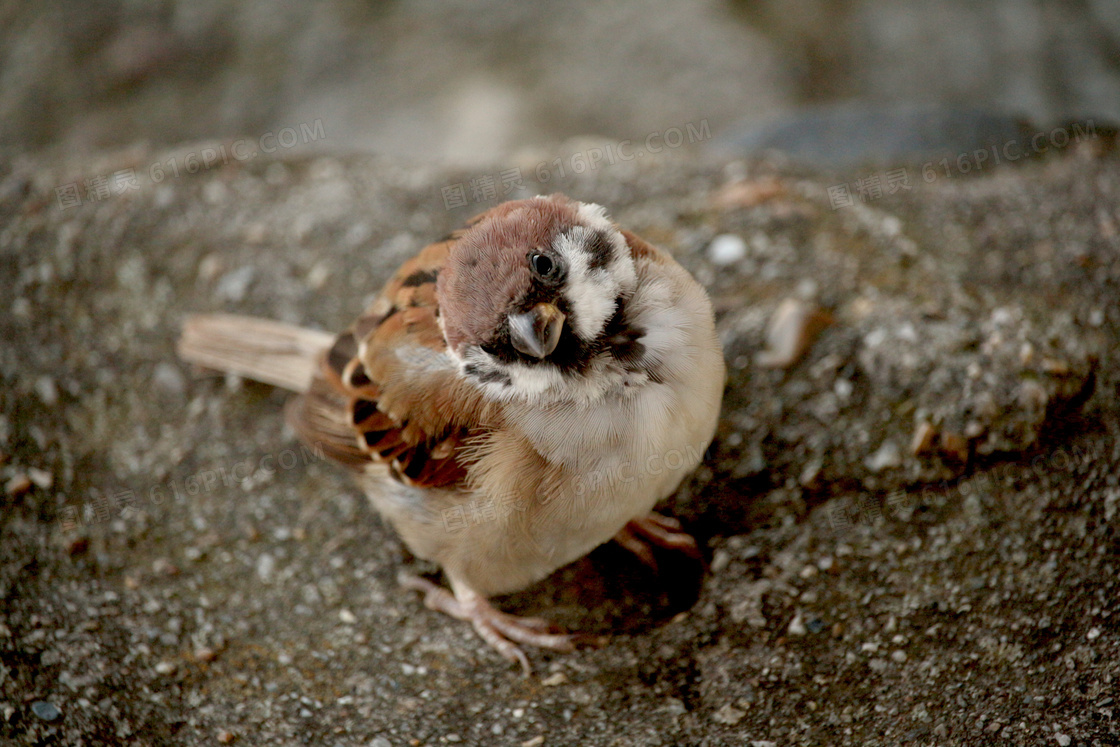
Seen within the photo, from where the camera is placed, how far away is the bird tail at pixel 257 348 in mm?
3250

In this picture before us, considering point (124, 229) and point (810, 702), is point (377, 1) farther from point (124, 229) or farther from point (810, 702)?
point (810, 702)

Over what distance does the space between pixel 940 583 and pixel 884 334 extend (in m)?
0.81

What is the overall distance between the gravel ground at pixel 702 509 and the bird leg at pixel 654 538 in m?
0.05

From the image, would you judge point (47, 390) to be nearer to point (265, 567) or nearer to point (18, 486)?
point (18, 486)

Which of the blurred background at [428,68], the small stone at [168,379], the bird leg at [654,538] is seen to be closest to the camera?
the bird leg at [654,538]

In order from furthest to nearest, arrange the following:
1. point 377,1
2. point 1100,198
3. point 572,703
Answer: point 377,1 < point 1100,198 < point 572,703

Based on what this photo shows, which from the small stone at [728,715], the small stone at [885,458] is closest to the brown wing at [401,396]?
the small stone at [728,715]

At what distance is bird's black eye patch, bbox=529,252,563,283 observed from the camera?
6.98 ft

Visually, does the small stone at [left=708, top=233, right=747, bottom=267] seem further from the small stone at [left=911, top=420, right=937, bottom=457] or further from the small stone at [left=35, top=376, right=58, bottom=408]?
the small stone at [left=35, top=376, right=58, bottom=408]

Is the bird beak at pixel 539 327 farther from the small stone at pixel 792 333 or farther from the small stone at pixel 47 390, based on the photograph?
the small stone at pixel 47 390

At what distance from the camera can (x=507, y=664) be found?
2672mm

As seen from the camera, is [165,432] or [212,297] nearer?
[165,432]

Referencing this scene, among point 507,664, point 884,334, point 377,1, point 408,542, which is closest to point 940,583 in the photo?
point 884,334

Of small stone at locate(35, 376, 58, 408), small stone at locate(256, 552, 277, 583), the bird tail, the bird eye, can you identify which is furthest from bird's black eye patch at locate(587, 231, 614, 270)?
small stone at locate(35, 376, 58, 408)
